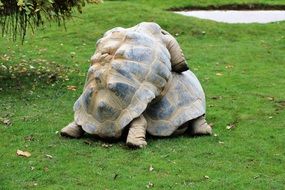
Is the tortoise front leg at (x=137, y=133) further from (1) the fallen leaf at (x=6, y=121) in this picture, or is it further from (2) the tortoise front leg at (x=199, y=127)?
(1) the fallen leaf at (x=6, y=121)

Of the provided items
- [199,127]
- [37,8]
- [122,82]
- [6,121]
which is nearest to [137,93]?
[122,82]

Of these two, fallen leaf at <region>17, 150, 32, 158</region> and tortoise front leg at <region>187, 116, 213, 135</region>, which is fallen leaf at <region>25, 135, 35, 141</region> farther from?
tortoise front leg at <region>187, 116, 213, 135</region>

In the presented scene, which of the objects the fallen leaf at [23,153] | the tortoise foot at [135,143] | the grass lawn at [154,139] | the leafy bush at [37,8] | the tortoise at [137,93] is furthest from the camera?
the leafy bush at [37,8]

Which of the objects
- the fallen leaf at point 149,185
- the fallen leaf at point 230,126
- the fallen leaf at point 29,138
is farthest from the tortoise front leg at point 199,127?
the fallen leaf at point 29,138

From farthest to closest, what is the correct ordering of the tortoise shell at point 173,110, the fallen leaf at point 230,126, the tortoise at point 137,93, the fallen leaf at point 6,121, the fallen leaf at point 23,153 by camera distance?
1. the fallen leaf at point 6,121
2. the fallen leaf at point 230,126
3. the tortoise shell at point 173,110
4. the tortoise at point 137,93
5. the fallen leaf at point 23,153

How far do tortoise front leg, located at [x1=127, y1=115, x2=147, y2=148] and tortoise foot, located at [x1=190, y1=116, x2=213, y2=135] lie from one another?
731 mm

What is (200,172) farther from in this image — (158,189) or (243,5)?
(243,5)

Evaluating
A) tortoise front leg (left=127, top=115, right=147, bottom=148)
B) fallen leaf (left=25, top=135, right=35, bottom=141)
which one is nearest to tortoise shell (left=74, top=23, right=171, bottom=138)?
tortoise front leg (left=127, top=115, right=147, bottom=148)

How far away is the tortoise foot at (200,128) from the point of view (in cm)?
841

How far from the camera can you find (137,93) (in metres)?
8.00

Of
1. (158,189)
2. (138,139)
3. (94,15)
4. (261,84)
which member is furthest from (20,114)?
(94,15)

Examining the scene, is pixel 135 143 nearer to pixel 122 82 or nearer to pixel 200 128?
pixel 122 82

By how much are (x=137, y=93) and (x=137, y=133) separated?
1.63 feet

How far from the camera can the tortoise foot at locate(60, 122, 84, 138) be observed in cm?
834
